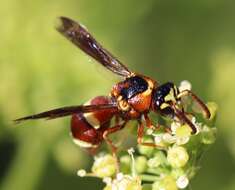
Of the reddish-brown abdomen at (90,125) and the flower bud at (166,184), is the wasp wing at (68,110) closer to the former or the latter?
the reddish-brown abdomen at (90,125)

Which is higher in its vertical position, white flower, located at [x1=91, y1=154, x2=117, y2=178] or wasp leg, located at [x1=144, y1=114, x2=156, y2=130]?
wasp leg, located at [x1=144, y1=114, x2=156, y2=130]

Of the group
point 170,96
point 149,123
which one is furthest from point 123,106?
point 170,96

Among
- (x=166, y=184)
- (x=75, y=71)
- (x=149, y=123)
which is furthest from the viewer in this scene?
(x=75, y=71)

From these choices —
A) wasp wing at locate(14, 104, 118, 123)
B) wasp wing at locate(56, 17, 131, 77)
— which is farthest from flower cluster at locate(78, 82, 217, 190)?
wasp wing at locate(56, 17, 131, 77)

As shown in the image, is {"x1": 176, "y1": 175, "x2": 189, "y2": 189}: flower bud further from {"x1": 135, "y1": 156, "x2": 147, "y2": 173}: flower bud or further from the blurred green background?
the blurred green background

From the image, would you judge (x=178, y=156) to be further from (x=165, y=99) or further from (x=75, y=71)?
(x=75, y=71)

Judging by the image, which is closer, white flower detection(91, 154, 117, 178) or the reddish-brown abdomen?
white flower detection(91, 154, 117, 178)
